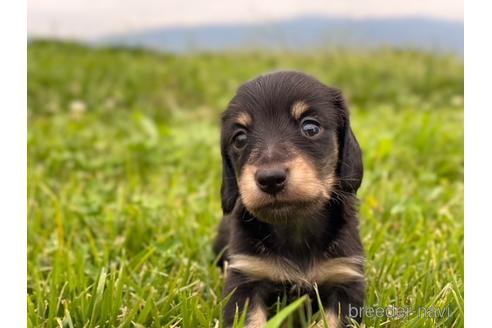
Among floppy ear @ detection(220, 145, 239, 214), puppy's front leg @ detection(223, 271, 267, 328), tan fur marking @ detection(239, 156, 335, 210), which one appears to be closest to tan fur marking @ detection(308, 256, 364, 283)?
puppy's front leg @ detection(223, 271, 267, 328)

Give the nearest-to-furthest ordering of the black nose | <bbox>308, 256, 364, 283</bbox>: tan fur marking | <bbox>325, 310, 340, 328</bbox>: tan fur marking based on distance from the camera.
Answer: the black nose < <bbox>325, 310, 340, 328</bbox>: tan fur marking < <bbox>308, 256, 364, 283</bbox>: tan fur marking

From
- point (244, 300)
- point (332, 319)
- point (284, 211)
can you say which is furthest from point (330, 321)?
point (284, 211)

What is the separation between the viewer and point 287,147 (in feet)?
7.80

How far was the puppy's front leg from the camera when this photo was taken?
97.7 inches

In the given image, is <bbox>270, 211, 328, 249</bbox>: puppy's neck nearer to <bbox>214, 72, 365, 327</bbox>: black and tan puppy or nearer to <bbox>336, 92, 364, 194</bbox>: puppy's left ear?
<bbox>214, 72, 365, 327</bbox>: black and tan puppy

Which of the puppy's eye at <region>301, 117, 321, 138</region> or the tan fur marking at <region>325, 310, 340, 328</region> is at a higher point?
the puppy's eye at <region>301, 117, 321, 138</region>

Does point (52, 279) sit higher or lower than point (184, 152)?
lower

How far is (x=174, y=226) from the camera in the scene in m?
3.89

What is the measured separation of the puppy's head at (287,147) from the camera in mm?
2289

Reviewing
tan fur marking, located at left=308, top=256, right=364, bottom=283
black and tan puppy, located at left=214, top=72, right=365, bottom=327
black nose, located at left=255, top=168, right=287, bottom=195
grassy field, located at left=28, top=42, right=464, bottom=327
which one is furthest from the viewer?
grassy field, located at left=28, top=42, right=464, bottom=327

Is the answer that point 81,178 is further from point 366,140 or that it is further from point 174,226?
Answer: point 366,140

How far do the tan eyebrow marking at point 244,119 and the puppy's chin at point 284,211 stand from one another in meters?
0.40

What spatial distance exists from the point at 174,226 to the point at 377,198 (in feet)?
5.21

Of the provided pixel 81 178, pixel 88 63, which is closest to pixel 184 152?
pixel 81 178
